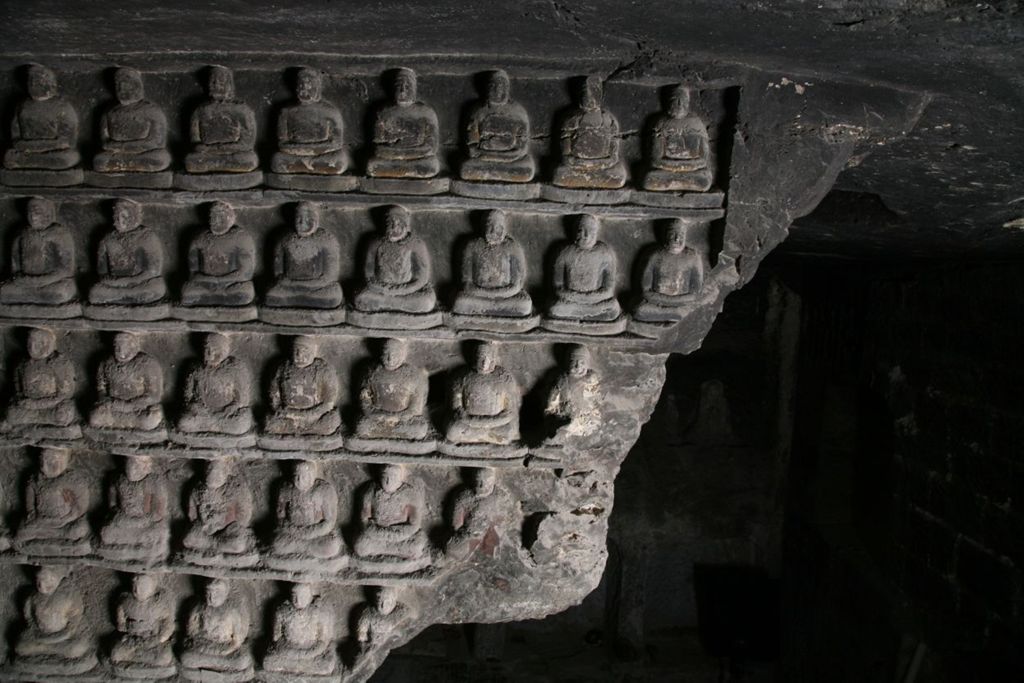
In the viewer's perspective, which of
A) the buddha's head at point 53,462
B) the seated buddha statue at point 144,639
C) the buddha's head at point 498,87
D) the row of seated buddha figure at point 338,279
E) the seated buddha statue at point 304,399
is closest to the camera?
the buddha's head at point 498,87

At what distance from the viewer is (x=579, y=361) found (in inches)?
90.3

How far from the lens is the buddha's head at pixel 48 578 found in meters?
2.54

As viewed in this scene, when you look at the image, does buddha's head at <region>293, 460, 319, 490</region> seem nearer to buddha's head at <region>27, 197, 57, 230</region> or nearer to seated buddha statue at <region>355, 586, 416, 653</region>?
seated buddha statue at <region>355, 586, 416, 653</region>

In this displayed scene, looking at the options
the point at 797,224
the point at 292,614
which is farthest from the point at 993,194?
the point at 292,614

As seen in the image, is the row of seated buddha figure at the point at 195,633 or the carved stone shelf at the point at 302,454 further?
the row of seated buddha figure at the point at 195,633

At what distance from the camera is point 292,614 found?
253 centimetres

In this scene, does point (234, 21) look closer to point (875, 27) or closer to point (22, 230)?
point (22, 230)

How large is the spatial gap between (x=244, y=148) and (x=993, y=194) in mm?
2323

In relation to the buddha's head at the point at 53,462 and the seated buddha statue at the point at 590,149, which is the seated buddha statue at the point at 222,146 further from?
the buddha's head at the point at 53,462

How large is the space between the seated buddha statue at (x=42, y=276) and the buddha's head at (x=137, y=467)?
0.48 metres

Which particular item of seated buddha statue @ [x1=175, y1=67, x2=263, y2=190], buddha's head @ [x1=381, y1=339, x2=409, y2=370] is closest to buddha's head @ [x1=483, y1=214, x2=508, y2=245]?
buddha's head @ [x1=381, y1=339, x2=409, y2=370]

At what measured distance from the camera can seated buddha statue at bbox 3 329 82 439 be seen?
237 centimetres

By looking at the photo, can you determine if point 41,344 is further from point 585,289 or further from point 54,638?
point 585,289

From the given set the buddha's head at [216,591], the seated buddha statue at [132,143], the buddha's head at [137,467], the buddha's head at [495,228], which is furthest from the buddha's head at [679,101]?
the buddha's head at [216,591]
